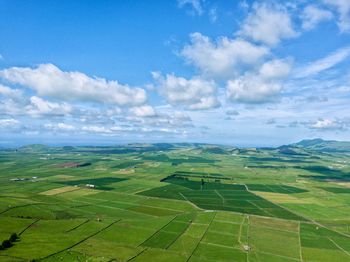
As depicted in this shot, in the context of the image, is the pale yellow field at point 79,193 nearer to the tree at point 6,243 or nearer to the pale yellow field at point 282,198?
the tree at point 6,243

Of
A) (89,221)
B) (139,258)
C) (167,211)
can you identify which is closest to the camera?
(139,258)

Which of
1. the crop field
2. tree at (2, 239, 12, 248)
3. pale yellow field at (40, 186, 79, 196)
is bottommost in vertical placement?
the crop field

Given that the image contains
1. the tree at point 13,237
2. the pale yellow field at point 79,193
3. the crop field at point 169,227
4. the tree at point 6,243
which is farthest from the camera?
the pale yellow field at point 79,193

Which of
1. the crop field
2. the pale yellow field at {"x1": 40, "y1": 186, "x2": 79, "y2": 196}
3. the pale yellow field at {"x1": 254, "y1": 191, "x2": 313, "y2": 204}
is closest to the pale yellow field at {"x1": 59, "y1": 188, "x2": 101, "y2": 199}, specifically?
the crop field

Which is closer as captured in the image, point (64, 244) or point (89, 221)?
point (64, 244)

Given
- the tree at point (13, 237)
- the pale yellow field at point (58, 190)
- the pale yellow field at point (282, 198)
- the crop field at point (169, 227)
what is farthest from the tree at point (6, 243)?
the pale yellow field at point (282, 198)

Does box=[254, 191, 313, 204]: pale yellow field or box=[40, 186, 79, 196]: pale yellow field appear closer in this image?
box=[254, 191, 313, 204]: pale yellow field

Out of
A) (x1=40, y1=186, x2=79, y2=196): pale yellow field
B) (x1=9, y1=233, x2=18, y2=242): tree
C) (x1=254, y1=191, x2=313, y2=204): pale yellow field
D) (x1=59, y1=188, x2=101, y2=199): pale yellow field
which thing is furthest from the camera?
(x1=40, y1=186, x2=79, y2=196): pale yellow field

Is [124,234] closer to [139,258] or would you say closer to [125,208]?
[139,258]

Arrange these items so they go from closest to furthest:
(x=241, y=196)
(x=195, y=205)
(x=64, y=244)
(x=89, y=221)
A: (x=64, y=244) → (x=89, y=221) → (x=195, y=205) → (x=241, y=196)

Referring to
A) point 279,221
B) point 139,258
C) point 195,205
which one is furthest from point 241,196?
point 139,258

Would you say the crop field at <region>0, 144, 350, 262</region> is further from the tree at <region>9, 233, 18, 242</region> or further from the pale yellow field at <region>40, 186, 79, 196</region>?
the pale yellow field at <region>40, 186, 79, 196</region>
